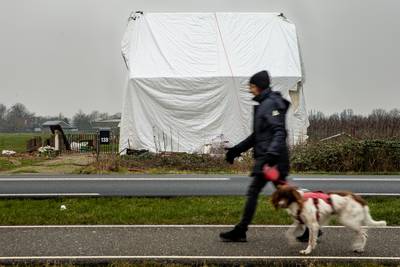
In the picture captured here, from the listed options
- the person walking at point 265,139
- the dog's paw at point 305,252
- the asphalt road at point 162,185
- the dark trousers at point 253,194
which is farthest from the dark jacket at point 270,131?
the asphalt road at point 162,185

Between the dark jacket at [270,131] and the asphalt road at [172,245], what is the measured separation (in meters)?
1.03

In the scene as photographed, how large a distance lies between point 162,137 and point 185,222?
17.5 metres

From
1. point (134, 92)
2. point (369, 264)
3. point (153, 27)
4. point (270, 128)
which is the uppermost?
point (153, 27)

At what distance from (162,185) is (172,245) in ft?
21.8

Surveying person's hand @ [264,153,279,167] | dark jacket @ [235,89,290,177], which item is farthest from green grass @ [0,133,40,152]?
person's hand @ [264,153,279,167]

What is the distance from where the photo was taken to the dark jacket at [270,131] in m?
6.81

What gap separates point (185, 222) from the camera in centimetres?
883

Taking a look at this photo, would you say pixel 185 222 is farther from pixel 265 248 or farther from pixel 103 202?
pixel 103 202

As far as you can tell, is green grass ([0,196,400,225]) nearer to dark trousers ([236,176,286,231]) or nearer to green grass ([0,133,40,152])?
dark trousers ([236,176,286,231])

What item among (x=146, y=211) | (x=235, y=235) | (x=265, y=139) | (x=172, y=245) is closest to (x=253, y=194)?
(x=235, y=235)

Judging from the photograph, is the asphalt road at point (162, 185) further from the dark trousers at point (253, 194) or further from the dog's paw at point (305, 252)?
the dog's paw at point (305, 252)

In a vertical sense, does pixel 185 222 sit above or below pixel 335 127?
below

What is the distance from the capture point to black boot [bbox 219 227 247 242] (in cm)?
727

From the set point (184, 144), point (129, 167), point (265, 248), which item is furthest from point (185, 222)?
point (184, 144)
